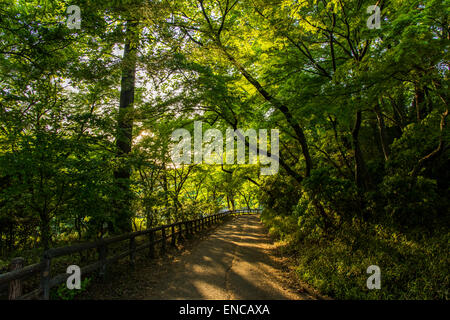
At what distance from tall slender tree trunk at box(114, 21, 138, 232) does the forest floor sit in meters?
1.35

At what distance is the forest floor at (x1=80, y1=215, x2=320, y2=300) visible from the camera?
4540 mm

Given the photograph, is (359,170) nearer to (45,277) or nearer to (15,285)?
(45,277)

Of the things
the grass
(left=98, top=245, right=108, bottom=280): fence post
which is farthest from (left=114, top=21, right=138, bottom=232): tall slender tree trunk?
the grass

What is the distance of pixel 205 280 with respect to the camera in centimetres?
535

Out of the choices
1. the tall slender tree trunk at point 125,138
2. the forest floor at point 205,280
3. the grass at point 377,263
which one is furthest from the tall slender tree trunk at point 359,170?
the tall slender tree trunk at point 125,138

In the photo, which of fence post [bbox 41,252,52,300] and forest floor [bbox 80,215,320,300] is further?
forest floor [bbox 80,215,320,300]

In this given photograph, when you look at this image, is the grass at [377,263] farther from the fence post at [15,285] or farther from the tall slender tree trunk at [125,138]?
the fence post at [15,285]

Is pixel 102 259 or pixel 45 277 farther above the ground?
pixel 45 277

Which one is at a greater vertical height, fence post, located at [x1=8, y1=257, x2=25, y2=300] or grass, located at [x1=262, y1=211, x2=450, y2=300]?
fence post, located at [x1=8, y1=257, x2=25, y2=300]

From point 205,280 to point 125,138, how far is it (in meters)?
5.05

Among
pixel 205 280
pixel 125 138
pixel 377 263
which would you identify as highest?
pixel 125 138

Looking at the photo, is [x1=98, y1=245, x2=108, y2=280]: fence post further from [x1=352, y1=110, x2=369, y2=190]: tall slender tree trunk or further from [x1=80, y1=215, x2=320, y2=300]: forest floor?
[x1=352, y1=110, x2=369, y2=190]: tall slender tree trunk

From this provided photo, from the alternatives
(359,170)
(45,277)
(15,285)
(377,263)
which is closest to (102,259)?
(45,277)

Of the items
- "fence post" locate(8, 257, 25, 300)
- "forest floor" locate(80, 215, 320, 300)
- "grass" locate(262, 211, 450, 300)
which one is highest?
"fence post" locate(8, 257, 25, 300)
